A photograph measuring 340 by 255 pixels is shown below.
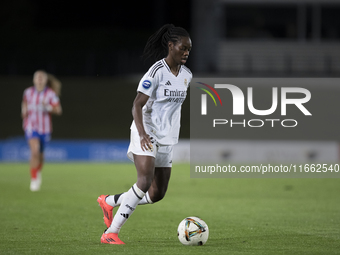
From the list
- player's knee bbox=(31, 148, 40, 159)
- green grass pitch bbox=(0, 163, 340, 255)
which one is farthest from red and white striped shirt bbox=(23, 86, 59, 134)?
green grass pitch bbox=(0, 163, 340, 255)

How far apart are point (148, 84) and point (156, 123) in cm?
46

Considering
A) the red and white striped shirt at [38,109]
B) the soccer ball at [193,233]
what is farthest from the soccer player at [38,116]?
the soccer ball at [193,233]

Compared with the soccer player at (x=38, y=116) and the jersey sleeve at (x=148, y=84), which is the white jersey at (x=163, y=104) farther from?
the soccer player at (x=38, y=116)

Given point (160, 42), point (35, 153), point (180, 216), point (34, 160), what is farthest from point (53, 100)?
point (160, 42)

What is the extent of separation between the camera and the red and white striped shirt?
12.4 m

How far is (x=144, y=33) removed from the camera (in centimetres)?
3394

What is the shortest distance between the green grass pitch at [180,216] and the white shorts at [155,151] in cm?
88

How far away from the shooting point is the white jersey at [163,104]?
6.23 m

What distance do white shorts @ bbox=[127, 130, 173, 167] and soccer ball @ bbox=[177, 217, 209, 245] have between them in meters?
0.69

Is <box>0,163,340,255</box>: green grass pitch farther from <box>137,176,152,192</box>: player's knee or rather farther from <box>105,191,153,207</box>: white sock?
<box>137,176,152,192</box>: player's knee

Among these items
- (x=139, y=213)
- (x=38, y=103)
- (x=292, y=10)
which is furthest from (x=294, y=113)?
(x=139, y=213)

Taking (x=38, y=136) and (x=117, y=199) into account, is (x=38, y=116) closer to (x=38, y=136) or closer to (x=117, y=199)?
(x=38, y=136)

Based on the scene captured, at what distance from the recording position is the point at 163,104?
6.32 meters

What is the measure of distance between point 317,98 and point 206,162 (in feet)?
30.6
